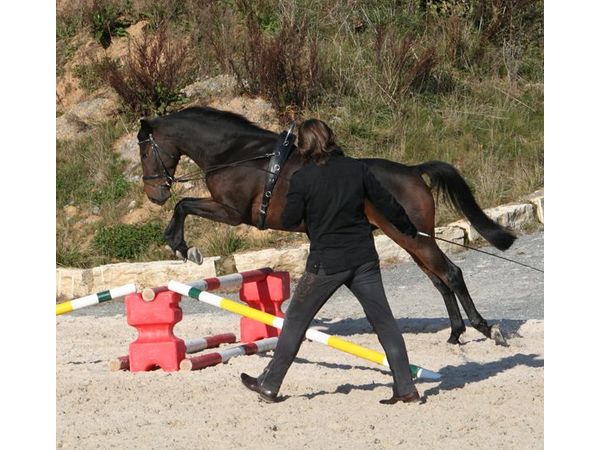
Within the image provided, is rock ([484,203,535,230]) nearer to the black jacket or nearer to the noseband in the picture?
the noseband

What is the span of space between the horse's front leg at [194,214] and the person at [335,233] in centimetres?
255

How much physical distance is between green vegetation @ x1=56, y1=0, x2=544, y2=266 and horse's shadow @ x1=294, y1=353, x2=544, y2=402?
5332mm

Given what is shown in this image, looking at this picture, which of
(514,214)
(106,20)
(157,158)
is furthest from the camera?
(106,20)

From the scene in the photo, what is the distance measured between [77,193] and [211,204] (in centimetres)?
620

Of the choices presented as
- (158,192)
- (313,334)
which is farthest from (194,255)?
(313,334)

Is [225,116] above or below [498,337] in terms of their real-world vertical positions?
above

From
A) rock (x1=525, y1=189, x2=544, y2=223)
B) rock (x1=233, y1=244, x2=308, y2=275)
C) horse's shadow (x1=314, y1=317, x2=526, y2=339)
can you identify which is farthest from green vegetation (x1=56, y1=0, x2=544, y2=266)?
horse's shadow (x1=314, y1=317, x2=526, y2=339)

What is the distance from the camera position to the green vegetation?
50.0ft

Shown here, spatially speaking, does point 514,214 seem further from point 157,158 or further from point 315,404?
point 315,404

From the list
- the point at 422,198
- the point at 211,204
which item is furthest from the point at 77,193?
the point at 422,198

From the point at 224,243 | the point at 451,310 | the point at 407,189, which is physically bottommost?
the point at 224,243

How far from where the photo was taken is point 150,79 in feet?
53.1

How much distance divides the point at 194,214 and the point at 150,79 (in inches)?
268

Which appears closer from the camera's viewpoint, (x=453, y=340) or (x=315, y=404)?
(x=315, y=404)
